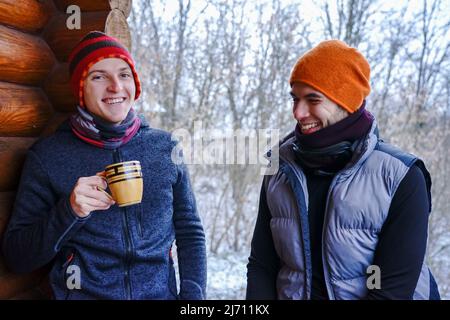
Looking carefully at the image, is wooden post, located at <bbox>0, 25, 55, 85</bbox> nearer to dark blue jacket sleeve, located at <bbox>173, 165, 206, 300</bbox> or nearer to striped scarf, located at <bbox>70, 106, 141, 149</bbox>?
striped scarf, located at <bbox>70, 106, 141, 149</bbox>

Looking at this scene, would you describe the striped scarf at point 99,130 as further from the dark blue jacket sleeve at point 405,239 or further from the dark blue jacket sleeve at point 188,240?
the dark blue jacket sleeve at point 405,239

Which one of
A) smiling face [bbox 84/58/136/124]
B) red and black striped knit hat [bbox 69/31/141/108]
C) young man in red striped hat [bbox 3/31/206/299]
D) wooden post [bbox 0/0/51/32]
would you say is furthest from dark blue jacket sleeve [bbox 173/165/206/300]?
wooden post [bbox 0/0/51/32]

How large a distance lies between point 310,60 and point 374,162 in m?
0.39

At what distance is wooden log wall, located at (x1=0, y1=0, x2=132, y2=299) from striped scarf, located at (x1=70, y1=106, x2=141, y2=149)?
0.87 ft

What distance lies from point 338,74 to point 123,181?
77 centimetres

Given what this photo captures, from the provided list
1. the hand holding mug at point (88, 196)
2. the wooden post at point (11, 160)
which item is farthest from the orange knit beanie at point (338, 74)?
the wooden post at point (11, 160)

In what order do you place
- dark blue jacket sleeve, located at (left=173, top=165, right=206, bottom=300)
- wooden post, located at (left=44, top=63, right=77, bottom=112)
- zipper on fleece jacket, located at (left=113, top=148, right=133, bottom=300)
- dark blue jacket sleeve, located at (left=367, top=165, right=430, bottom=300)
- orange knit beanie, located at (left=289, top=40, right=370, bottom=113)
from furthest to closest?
wooden post, located at (left=44, top=63, right=77, bottom=112)
dark blue jacket sleeve, located at (left=173, top=165, right=206, bottom=300)
zipper on fleece jacket, located at (left=113, top=148, right=133, bottom=300)
orange knit beanie, located at (left=289, top=40, right=370, bottom=113)
dark blue jacket sleeve, located at (left=367, top=165, right=430, bottom=300)

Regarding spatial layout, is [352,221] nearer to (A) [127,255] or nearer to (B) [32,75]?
(A) [127,255]

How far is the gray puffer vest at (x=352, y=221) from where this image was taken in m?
1.23

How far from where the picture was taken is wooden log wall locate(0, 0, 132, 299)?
1.52 m

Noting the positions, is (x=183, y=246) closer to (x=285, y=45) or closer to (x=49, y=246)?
(x=49, y=246)

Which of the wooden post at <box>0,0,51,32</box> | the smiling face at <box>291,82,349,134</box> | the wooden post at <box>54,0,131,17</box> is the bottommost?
the smiling face at <box>291,82,349,134</box>

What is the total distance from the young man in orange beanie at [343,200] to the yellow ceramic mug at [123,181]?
1.58ft
